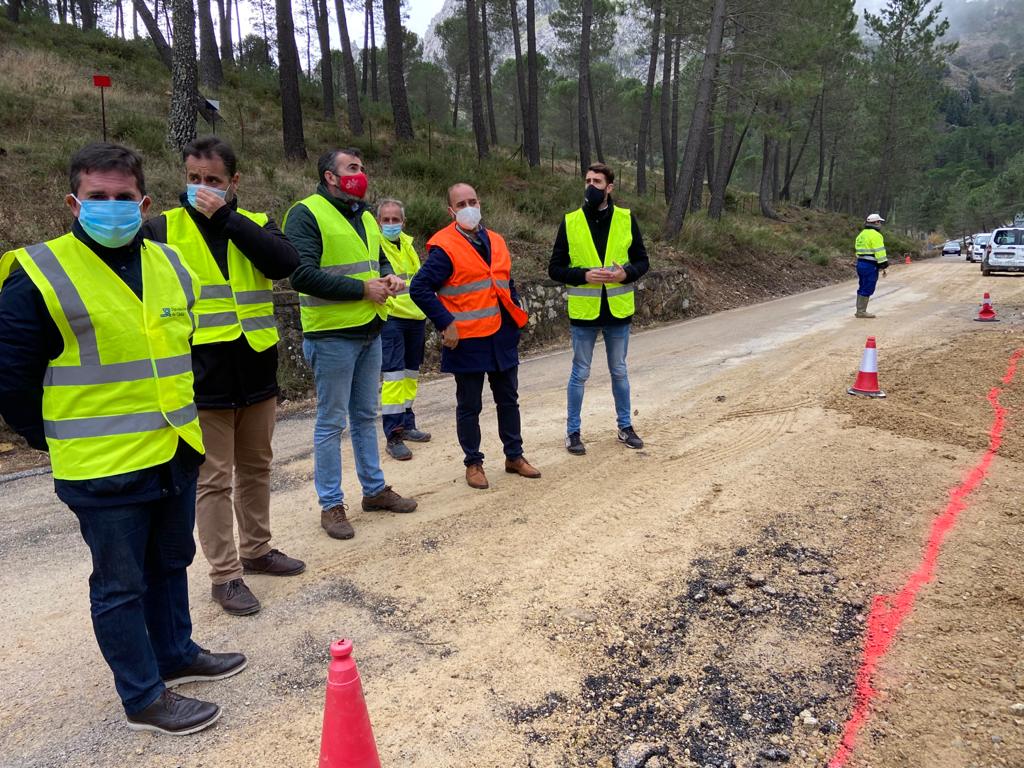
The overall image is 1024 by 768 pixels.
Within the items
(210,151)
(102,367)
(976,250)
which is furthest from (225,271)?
(976,250)

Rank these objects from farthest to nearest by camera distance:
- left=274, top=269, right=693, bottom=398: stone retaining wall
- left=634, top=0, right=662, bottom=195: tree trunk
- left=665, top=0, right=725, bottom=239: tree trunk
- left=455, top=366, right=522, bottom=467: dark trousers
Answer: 1. left=634, top=0, right=662, bottom=195: tree trunk
2. left=665, top=0, right=725, bottom=239: tree trunk
3. left=274, top=269, right=693, bottom=398: stone retaining wall
4. left=455, top=366, right=522, bottom=467: dark trousers

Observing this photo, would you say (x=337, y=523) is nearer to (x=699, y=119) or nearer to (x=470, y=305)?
(x=470, y=305)

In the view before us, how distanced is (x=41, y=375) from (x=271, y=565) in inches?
70.1

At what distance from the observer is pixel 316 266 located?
3854mm

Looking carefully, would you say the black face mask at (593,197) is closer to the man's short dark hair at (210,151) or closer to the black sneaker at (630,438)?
the black sneaker at (630,438)

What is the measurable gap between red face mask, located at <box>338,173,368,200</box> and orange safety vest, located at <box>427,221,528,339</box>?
31.4 inches

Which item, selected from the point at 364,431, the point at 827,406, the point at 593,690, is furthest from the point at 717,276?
the point at 593,690

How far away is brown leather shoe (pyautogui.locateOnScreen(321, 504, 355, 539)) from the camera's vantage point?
4109mm

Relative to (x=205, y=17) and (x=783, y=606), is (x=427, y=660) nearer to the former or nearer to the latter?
(x=783, y=606)

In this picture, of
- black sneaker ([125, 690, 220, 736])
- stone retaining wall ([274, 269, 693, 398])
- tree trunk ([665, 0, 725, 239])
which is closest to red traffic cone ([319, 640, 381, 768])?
black sneaker ([125, 690, 220, 736])

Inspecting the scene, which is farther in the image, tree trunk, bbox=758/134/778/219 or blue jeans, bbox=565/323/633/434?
tree trunk, bbox=758/134/778/219

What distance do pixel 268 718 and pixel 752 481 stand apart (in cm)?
351

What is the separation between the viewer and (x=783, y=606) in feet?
10.6

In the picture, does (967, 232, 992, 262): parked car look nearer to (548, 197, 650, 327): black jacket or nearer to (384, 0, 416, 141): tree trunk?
(384, 0, 416, 141): tree trunk
